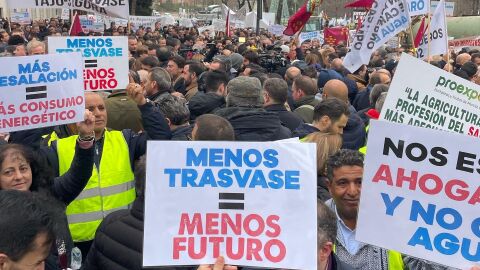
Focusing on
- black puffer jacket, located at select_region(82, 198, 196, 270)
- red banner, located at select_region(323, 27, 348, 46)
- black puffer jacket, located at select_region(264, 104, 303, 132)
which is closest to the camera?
black puffer jacket, located at select_region(82, 198, 196, 270)

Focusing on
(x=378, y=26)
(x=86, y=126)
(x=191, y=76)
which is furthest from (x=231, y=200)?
(x=191, y=76)

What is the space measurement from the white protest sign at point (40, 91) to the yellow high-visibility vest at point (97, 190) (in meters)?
0.26

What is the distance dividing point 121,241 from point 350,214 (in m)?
1.19

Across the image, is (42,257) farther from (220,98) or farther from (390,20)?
(390,20)

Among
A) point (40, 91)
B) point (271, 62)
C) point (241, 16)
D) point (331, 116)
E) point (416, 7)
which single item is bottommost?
point (241, 16)

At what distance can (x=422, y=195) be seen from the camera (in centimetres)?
282

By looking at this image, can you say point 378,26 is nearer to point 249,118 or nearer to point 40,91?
point 249,118

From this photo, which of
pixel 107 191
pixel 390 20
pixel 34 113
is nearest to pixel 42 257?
pixel 107 191

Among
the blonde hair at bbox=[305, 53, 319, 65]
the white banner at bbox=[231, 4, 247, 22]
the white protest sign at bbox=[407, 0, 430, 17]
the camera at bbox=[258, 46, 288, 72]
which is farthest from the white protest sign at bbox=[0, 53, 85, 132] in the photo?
the white banner at bbox=[231, 4, 247, 22]

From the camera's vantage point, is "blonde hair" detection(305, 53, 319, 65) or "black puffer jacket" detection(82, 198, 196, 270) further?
"blonde hair" detection(305, 53, 319, 65)

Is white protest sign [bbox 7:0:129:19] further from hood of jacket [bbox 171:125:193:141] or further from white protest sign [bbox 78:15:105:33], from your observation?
white protest sign [bbox 78:15:105:33]

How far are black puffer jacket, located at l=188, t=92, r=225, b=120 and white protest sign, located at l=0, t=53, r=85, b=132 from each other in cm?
207

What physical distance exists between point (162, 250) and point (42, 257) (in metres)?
0.46

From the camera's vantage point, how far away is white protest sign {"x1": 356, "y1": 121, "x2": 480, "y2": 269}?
2.75m
